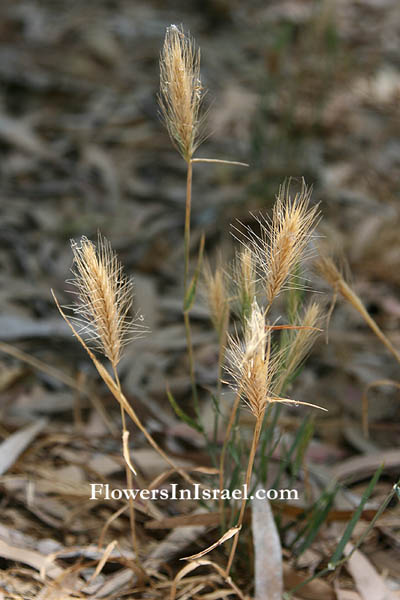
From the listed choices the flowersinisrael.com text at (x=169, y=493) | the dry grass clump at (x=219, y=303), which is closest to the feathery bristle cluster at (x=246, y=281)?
the dry grass clump at (x=219, y=303)

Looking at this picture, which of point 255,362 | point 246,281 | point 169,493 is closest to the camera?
point 255,362

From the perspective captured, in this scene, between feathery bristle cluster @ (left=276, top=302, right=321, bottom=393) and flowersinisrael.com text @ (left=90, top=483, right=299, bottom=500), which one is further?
flowersinisrael.com text @ (left=90, top=483, right=299, bottom=500)

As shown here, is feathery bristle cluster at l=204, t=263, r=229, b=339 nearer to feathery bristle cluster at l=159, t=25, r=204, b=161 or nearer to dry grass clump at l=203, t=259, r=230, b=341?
dry grass clump at l=203, t=259, r=230, b=341

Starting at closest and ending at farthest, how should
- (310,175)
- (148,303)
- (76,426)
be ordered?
(76,426) < (148,303) < (310,175)

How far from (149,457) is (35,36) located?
142 centimetres

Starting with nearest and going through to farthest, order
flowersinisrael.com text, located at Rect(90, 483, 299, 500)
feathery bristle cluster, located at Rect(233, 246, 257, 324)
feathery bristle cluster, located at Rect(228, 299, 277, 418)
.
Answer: feathery bristle cluster, located at Rect(228, 299, 277, 418) → feathery bristle cluster, located at Rect(233, 246, 257, 324) → flowersinisrael.com text, located at Rect(90, 483, 299, 500)

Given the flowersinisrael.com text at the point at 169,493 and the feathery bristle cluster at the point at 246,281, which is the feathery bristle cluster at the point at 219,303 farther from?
the flowersinisrael.com text at the point at 169,493

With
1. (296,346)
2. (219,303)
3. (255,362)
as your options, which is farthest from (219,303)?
(255,362)

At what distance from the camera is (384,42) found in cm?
197

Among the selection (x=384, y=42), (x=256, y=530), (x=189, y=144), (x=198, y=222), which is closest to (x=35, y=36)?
(x=198, y=222)

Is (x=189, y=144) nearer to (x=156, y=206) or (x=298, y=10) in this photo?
(x=156, y=206)

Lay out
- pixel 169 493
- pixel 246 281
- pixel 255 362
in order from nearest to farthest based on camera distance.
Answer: pixel 255 362 → pixel 246 281 → pixel 169 493

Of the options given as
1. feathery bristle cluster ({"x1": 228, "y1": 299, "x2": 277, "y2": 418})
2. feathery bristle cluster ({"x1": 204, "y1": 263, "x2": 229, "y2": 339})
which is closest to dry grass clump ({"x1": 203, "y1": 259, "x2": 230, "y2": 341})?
feathery bristle cluster ({"x1": 204, "y1": 263, "x2": 229, "y2": 339})

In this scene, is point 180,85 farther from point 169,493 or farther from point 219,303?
point 169,493
